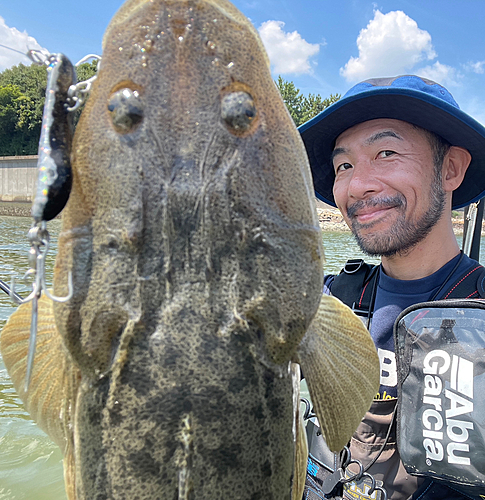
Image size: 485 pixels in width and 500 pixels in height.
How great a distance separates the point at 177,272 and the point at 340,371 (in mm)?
852

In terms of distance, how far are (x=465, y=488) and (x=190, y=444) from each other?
6.24 ft

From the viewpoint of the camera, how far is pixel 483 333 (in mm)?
2422

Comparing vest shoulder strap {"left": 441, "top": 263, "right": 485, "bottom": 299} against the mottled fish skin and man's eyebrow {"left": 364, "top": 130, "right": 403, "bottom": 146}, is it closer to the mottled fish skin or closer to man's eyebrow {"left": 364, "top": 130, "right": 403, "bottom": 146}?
man's eyebrow {"left": 364, "top": 130, "right": 403, "bottom": 146}

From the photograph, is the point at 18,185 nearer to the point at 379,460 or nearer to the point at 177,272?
the point at 379,460

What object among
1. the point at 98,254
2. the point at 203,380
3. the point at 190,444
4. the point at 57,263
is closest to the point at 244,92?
the point at 98,254

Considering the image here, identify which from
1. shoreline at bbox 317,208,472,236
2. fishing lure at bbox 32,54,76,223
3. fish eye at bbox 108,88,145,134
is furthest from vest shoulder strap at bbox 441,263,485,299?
shoreline at bbox 317,208,472,236

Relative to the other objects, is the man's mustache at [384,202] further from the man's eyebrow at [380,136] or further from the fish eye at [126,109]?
the fish eye at [126,109]

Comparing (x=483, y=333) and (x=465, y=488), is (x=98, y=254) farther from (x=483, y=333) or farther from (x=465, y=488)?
(x=465, y=488)

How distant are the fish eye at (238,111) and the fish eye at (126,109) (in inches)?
11.8

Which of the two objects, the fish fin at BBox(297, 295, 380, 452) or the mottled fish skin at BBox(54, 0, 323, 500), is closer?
the mottled fish skin at BBox(54, 0, 323, 500)

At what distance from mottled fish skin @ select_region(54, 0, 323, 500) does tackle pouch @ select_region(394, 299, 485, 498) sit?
1.39 m

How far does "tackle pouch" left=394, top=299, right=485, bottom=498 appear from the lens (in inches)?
91.6

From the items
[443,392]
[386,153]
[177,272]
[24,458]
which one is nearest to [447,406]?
[443,392]

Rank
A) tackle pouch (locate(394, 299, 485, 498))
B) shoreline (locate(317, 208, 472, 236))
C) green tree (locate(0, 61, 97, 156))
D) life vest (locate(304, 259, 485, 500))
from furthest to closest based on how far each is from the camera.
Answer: green tree (locate(0, 61, 97, 156))
shoreline (locate(317, 208, 472, 236))
life vest (locate(304, 259, 485, 500))
tackle pouch (locate(394, 299, 485, 498))
